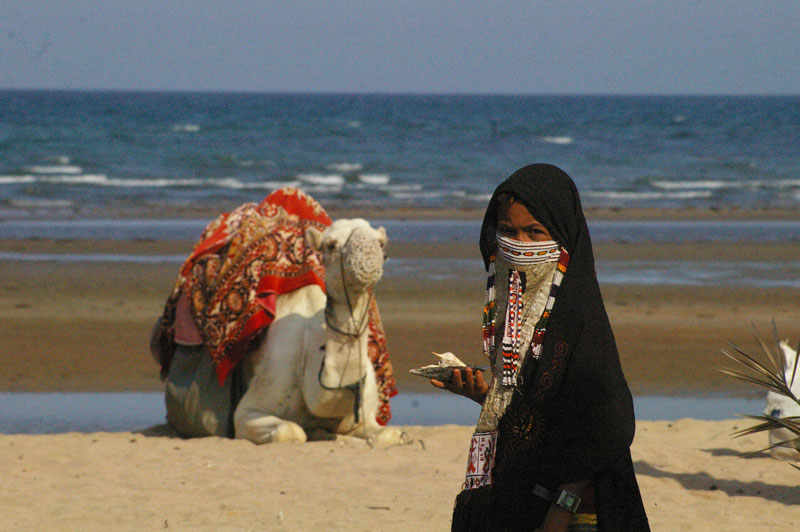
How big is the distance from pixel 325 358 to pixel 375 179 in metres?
27.0

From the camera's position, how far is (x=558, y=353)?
2.80 metres

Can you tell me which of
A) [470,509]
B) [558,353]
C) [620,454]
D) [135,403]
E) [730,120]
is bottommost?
[135,403]

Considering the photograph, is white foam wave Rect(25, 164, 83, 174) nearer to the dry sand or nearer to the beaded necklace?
the dry sand

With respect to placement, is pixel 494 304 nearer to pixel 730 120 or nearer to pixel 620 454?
pixel 620 454

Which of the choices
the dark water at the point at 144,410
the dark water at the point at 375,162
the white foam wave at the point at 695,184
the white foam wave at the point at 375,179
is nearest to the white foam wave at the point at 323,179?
the dark water at the point at 375,162

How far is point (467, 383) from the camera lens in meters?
3.02

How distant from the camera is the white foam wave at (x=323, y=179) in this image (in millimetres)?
32250

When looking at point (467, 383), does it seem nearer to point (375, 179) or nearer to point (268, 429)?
point (268, 429)

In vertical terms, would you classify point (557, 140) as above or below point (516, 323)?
above

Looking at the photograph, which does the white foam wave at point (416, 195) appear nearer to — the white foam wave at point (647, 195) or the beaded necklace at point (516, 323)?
the white foam wave at point (647, 195)

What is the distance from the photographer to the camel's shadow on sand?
587 centimetres

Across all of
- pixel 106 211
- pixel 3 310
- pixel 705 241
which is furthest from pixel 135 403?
pixel 106 211

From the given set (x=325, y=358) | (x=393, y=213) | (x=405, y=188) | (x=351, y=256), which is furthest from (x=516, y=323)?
(x=405, y=188)

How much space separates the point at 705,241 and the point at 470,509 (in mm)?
16893
